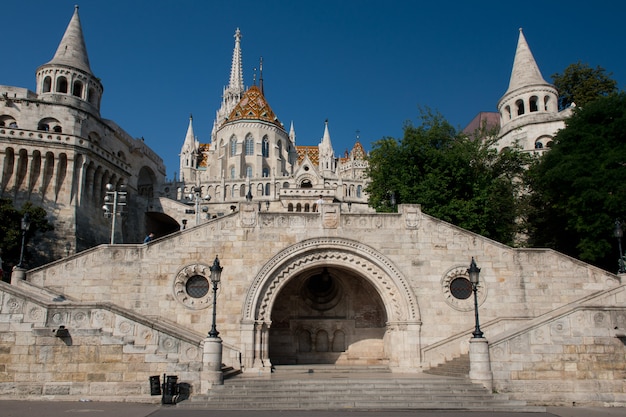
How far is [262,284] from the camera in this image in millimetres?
17047

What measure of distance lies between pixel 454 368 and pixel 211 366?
7.35m

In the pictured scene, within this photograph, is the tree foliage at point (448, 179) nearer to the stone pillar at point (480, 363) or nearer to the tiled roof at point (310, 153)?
the stone pillar at point (480, 363)

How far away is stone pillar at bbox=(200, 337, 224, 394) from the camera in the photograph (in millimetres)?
12992

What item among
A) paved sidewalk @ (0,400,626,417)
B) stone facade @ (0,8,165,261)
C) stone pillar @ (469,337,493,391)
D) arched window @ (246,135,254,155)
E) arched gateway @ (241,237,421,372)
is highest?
arched window @ (246,135,254,155)

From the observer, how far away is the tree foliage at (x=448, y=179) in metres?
24.7

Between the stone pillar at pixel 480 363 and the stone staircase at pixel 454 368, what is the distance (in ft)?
2.14

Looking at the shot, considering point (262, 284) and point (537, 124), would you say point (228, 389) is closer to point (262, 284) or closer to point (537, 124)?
point (262, 284)

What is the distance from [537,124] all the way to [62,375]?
131 ft

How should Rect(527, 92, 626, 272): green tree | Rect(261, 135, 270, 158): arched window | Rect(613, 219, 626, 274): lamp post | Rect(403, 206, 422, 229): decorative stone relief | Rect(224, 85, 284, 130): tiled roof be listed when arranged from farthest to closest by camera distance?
Rect(224, 85, 284, 130): tiled roof, Rect(261, 135, 270, 158): arched window, Rect(527, 92, 626, 272): green tree, Rect(403, 206, 422, 229): decorative stone relief, Rect(613, 219, 626, 274): lamp post

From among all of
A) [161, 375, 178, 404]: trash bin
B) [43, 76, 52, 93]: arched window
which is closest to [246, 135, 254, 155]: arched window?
[43, 76, 52, 93]: arched window

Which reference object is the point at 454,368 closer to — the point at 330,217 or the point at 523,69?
the point at 330,217

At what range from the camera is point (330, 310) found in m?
19.4

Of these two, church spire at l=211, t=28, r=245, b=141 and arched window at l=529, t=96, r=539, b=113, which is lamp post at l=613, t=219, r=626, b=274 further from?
church spire at l=211, t=28, r=245, b=141

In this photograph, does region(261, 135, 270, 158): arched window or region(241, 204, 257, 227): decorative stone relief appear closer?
region(241, 204, 257, 227): decorative stone relief
